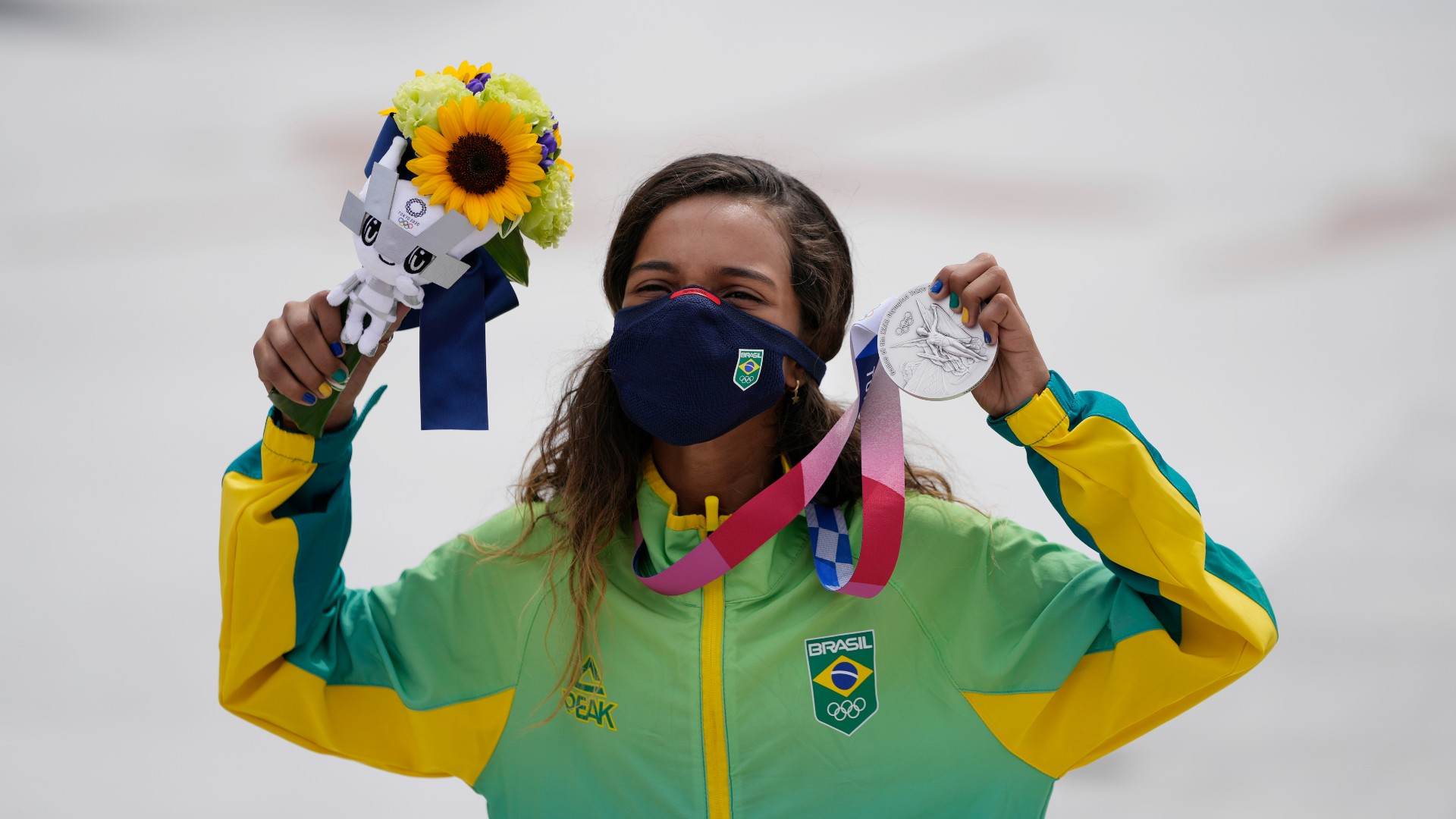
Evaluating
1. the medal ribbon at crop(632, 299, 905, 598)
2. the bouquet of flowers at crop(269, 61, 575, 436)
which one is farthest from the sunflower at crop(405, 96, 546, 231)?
the medal ribbon at crop(632, 299, 905, 598)

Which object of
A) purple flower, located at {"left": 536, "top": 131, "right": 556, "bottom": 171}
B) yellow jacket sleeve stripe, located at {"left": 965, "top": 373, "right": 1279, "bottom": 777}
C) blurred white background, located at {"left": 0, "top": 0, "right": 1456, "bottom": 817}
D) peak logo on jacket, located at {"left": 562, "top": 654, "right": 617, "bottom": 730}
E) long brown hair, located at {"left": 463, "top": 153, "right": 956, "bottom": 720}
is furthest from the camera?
blurred white background, located at {"left": 0, "top": 0, "right": 1456, "bottom": 817}

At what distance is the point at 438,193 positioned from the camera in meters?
1.60

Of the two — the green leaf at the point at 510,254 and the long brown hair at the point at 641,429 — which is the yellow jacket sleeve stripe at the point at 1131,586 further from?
the green leaf at the point at 510,254

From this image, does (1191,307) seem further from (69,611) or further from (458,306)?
(69,611)

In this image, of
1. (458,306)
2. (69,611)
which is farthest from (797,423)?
(69,611)

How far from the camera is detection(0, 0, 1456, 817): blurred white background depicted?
126 inches

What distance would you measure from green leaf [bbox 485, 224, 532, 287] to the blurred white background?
1480mm

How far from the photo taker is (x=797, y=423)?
6.40 feet

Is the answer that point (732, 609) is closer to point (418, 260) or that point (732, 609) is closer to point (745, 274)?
point (745, 274)

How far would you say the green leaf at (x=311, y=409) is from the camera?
1646 millimetres

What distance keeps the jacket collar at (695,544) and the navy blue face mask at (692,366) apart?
0.14 meters

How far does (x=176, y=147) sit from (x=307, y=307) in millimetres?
2335

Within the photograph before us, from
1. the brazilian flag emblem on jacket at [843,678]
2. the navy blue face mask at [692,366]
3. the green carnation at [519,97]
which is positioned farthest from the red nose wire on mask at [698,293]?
the brazilian flag emblem on jacket at [843,678]

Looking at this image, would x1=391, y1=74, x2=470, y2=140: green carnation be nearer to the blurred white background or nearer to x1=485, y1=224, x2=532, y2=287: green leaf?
x1=485, y1=224, x2=532, y2=287: green leaf
